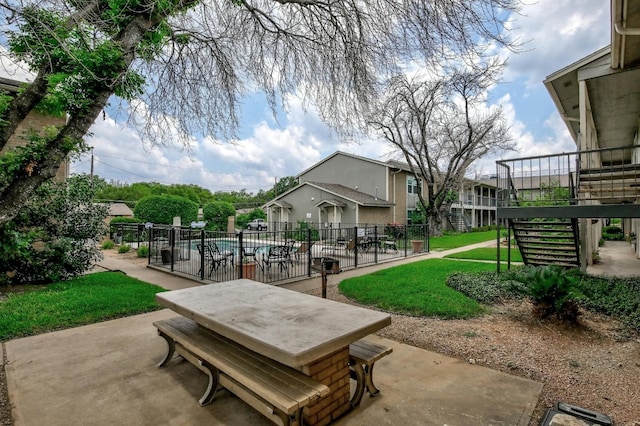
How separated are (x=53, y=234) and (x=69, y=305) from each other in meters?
3.51

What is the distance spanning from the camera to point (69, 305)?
19.2 ft

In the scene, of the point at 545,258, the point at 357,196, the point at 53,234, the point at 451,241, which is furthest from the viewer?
the point at 357,196

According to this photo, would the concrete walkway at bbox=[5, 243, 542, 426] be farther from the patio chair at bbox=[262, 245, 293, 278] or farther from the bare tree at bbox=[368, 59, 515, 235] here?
the bare tree at bbox=[368, 59, 515, 235]

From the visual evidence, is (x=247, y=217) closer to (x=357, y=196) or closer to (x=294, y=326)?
(x=357, y=196)

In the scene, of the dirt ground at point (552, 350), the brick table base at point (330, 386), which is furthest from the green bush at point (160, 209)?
the brick table base at point (330, 386)

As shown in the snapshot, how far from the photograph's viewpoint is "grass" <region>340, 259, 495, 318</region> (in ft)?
18.6

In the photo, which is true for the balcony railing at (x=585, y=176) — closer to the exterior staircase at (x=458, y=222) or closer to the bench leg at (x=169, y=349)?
the bench leg at (x=169, y=349)

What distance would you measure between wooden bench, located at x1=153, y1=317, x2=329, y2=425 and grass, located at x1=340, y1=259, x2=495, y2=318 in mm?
3681

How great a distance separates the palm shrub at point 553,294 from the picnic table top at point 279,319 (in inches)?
140

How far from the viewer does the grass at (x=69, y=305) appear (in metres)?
4.99

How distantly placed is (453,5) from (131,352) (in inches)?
A: 248

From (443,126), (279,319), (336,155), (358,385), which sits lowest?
(358,385)

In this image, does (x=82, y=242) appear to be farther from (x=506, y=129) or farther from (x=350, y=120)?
(x=506, y=129)

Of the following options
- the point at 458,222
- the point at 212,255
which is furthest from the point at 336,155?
the point at 212,255
